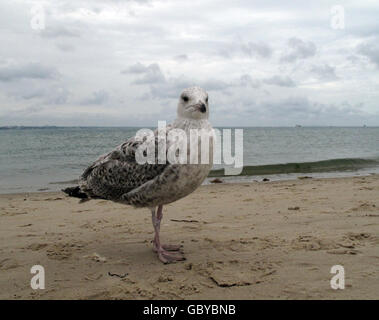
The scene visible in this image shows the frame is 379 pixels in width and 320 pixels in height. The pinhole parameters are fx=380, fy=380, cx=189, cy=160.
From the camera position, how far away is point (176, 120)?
4473 millimetres

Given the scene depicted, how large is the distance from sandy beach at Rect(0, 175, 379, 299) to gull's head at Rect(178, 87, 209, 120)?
169cm

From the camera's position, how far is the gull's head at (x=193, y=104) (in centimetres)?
424

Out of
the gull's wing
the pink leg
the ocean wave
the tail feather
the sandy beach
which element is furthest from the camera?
the ocean wave

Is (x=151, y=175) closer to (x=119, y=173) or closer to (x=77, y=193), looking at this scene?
(x=119, y=173)

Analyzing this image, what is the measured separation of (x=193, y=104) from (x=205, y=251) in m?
1.88

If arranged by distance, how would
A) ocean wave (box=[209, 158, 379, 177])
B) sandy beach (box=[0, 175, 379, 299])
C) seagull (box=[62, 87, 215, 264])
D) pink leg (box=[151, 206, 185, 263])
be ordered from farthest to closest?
ocean wave (box=[209, 158, 379, 177]) → pink leg (box=[151, 206, 185, 263]) → seagull (box=[62, 87, 215, 264]) → sandy beach (box=[0, 175, 379, 299])

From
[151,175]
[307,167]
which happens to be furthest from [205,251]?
[307,167]

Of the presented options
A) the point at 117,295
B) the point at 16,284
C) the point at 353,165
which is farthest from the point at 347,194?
the point at 353,165

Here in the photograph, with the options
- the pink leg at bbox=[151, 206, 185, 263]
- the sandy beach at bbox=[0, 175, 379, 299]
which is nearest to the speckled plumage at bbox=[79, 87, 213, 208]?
the pink leg at bbox=[151, 206, 185, 263]

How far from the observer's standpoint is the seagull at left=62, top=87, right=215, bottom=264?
164 inches

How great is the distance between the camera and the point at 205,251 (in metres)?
4.83

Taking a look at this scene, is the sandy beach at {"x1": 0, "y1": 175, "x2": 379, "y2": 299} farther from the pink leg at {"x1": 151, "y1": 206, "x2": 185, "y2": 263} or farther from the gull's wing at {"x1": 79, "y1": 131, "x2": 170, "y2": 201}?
the gull's wing at {"x1": 79, "y1": 131, "x2": 170, "y2": 201}

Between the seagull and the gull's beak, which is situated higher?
the gull's beak

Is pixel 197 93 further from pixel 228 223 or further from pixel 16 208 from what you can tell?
pixel 16 208
